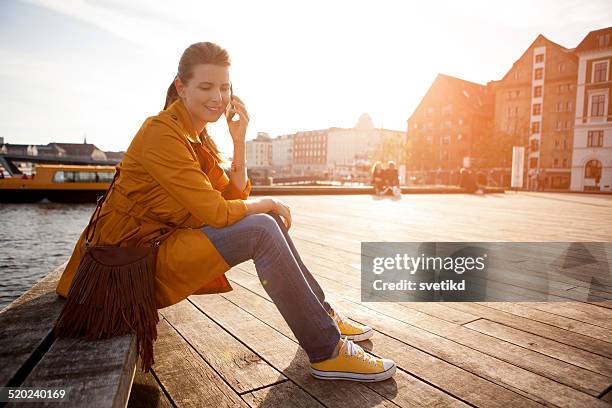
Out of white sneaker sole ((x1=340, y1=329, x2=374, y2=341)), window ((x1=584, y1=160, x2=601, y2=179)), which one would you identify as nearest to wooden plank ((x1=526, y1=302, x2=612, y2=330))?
white sneaker sole ((x1=340, y1=329, x2=374, y2=341))

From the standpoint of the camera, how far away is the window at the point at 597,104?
113 ft

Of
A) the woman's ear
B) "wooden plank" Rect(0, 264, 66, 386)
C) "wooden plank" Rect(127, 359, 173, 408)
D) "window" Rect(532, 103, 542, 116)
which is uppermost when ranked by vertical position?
"window" Rect(532, 103, 542, 116)

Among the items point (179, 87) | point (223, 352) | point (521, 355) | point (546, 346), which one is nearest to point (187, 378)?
point (223, 352)

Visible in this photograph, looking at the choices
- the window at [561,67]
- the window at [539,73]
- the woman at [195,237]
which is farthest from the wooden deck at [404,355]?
the window at [539,73]

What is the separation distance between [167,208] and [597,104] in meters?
43.1

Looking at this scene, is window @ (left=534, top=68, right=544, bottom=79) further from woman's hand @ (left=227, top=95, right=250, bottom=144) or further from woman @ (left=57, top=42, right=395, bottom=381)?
woman @ (left=57, top=42, right=395, bottom=381)

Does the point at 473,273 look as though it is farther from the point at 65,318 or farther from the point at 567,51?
the point at 567,51

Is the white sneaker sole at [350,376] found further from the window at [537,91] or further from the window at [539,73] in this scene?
the window at [539,73]

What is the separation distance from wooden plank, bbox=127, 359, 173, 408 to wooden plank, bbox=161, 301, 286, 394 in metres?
0.25

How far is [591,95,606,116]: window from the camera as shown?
34.6 metres

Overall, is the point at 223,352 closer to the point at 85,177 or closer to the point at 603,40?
the point at 85,177

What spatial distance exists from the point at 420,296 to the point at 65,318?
2.27m

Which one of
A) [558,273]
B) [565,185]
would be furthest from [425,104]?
[558,273]

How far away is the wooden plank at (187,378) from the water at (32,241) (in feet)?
13.5
